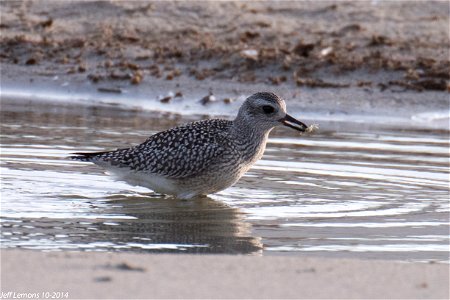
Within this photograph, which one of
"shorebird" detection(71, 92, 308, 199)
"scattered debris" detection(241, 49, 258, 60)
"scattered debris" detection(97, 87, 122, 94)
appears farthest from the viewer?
"scattered debris" detection(241, 49, 258, 60)

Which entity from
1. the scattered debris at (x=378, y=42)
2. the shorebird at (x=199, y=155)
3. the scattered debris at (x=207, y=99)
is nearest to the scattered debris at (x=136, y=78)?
the scattered debris at (x=207, y=99)

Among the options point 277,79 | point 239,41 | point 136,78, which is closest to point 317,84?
point 277,79

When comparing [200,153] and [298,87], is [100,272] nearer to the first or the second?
[200,153]

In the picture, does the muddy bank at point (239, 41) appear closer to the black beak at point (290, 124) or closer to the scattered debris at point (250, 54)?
the scattered debris at point (250, 54)

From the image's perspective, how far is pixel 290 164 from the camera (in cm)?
1205

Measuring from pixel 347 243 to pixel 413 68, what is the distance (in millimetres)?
8725

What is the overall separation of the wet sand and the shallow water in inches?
30.3

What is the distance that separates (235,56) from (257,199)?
290 inches

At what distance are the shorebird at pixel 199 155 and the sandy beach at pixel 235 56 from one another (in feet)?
15.1

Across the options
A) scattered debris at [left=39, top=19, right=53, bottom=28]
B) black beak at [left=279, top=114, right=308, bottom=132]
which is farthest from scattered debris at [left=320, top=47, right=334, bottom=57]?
black beak at [left=279, top=114, right=308, bottom=132]

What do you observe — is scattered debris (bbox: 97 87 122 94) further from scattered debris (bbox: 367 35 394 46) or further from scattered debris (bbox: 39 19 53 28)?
scattered debris (bbox: 367 35 394 46)

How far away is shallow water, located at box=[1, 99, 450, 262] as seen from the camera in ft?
27.1

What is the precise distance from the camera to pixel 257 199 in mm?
10281

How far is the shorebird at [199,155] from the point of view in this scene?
10.4 meters
